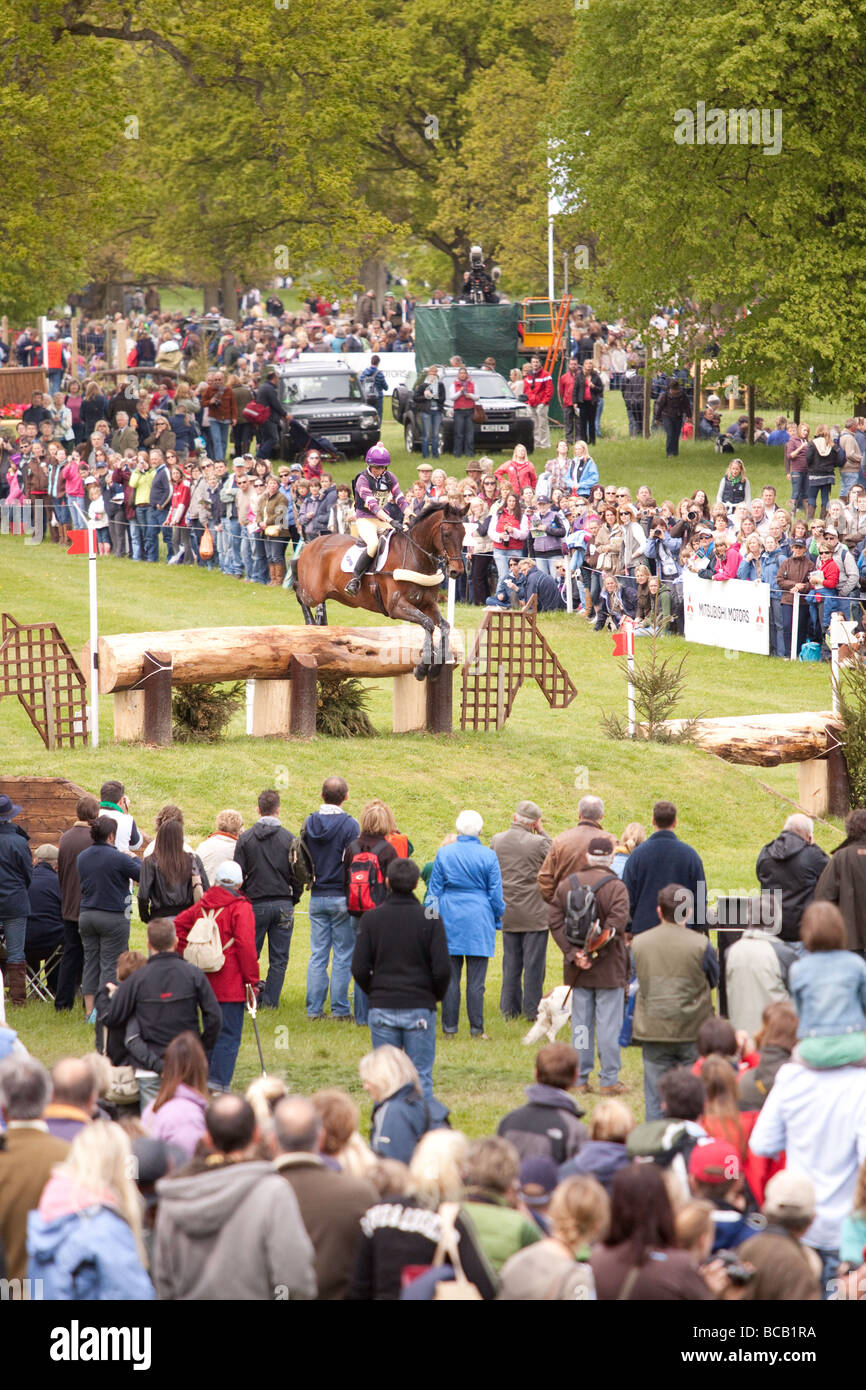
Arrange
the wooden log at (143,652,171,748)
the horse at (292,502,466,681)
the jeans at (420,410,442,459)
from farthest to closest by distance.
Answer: the jeans at (420,410,442,459) < the horse at (292,502,466,681) < the wooden log at (143,652,171,748)

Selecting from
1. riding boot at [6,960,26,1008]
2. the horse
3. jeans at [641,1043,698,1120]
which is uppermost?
the horse

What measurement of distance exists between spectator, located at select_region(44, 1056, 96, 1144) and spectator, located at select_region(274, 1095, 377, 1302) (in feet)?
2.72

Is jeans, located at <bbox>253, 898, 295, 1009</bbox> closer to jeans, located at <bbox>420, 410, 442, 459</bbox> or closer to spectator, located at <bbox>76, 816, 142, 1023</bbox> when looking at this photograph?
spectator, located at <bbox>76, 816, 142, 1023</bbox>

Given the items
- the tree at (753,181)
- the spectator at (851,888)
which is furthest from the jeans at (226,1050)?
the tree at (753,181)

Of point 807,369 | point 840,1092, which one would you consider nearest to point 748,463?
point 807,369

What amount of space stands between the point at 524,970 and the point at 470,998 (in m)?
0.62

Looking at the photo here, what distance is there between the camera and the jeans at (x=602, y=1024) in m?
11.3

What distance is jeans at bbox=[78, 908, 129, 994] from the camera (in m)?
12.0

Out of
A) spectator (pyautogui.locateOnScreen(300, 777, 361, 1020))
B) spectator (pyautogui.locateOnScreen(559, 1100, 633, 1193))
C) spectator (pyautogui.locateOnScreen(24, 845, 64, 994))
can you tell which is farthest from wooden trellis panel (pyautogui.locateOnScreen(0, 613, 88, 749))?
spectator (pyautogui.locateOnScreen(559, 1100, 633, 1193))

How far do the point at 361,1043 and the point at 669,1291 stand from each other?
6315 mm

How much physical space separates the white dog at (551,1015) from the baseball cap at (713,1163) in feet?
16.1

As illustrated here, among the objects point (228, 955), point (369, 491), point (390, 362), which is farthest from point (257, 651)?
point (390, 362)

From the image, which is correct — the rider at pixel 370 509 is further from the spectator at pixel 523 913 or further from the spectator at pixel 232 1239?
the spectator at pixel 232 1239

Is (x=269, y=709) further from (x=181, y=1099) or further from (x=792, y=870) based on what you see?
(x=181, y=1099)
